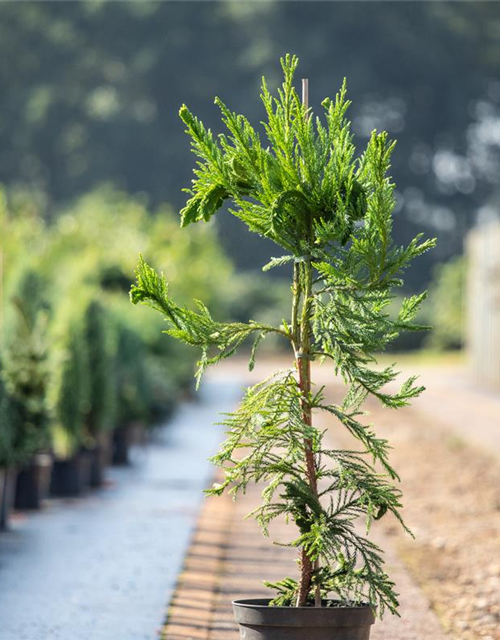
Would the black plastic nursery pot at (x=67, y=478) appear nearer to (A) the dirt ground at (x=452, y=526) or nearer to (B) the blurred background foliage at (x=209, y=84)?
(A) the dirt ground at (x=452, y=526)

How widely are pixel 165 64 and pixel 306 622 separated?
47.0 metres

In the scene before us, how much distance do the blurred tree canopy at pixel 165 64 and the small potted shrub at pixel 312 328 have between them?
147ft

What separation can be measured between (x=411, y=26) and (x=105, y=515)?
4349 cm

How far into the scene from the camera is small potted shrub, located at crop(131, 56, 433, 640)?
4301 mm

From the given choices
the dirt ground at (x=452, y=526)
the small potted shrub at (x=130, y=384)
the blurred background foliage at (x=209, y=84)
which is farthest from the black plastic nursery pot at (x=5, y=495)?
the blurred background foliage at (x=209, y=84)

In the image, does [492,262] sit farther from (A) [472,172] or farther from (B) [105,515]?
(A) [472,172]

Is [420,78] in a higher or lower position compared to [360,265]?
higher

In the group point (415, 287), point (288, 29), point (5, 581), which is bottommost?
point (5, 581)

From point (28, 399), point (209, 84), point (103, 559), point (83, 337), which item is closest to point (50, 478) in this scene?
point (28, 399)

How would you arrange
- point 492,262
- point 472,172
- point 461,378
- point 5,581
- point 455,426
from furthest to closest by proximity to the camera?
point 472,172, point 461,378, point 492,262, point 455,426, point 5,581

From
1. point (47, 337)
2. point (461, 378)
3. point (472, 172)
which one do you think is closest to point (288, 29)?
point (472, 172)

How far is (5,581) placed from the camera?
6637mm

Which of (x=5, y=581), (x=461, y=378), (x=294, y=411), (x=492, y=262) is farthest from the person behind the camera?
(x=461, y=378)

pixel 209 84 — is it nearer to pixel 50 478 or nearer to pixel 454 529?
pixel 50 478
